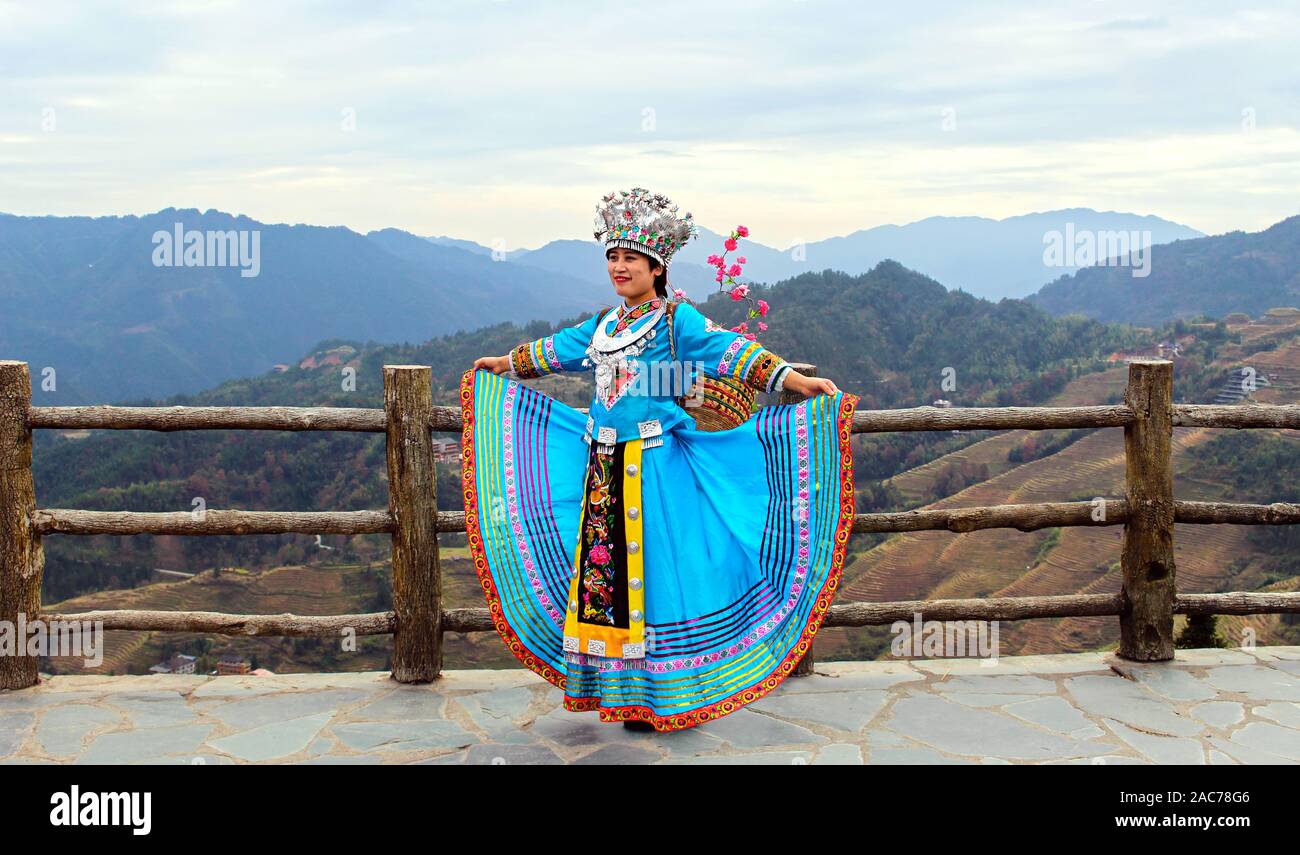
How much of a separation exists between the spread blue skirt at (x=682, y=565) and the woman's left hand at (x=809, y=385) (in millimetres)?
37

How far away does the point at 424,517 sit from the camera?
421cm

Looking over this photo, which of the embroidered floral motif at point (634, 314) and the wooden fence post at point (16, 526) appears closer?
the embroidered floral motif at point (634, 314)

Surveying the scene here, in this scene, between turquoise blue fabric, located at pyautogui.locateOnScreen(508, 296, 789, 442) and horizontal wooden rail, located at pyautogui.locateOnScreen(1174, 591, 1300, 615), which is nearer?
turquoise blue fabric, located at pyautogui.locateOnScreen(508, 296, 789, 442)

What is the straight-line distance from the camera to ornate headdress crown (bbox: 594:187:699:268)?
346 cm

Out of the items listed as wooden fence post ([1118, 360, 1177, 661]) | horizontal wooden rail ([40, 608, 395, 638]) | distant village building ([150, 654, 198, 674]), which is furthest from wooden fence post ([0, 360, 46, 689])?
distant village building ([150, 654, 198, 674])

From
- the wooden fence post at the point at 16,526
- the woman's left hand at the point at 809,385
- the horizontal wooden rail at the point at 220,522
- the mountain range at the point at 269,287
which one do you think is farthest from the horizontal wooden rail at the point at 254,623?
the mountain range at the point at 269,287

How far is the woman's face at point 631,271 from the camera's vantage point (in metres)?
3.50

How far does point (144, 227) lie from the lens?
12200 centimetres

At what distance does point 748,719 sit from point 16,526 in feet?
9.69

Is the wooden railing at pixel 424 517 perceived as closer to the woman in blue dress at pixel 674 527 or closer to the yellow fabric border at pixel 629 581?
the woman in blue dress at pixel 674 527

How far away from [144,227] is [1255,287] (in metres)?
111

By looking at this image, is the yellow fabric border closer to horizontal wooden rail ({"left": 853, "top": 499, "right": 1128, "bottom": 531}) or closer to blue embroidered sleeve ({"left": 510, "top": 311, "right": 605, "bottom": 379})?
blue embroidered sleeve ({"left": 510, "top": 311, "right": 605, "bottom": 379})

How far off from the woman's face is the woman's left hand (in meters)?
0.56
